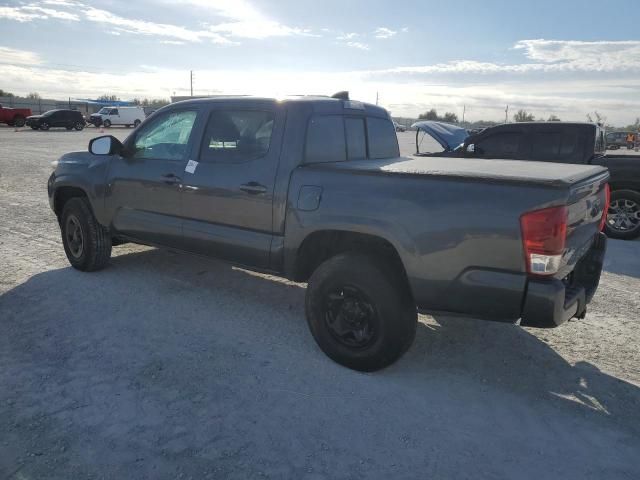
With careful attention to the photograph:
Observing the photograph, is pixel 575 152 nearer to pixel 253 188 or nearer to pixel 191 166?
pixel 253 188

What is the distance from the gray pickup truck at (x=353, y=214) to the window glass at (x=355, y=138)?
17 millimetres

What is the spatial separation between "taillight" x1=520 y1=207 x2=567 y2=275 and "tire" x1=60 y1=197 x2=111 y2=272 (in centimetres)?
427

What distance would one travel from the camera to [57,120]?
3734 centimetres

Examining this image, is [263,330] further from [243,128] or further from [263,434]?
[243,128]

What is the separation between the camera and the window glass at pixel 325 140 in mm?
3807

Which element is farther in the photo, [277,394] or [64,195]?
[64,195]

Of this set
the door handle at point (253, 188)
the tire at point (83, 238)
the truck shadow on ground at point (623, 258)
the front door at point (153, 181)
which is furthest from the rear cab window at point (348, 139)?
the truck shadow on ground at point (623, 258)

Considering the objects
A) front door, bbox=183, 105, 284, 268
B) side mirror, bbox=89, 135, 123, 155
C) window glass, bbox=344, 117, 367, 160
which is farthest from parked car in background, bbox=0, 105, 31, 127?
window glass, bbox=344, 117, 367, 160

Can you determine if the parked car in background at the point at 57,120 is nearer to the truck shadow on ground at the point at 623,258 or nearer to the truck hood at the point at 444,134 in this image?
the truck hood at the point at 444,134

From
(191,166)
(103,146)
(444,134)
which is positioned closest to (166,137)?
(191,166)

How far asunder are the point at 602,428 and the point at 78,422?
299cm

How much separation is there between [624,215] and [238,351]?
6742 mm

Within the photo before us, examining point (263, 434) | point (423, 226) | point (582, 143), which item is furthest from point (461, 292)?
point (582, 143)

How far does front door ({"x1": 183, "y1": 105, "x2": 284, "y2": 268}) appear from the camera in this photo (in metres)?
3.84
